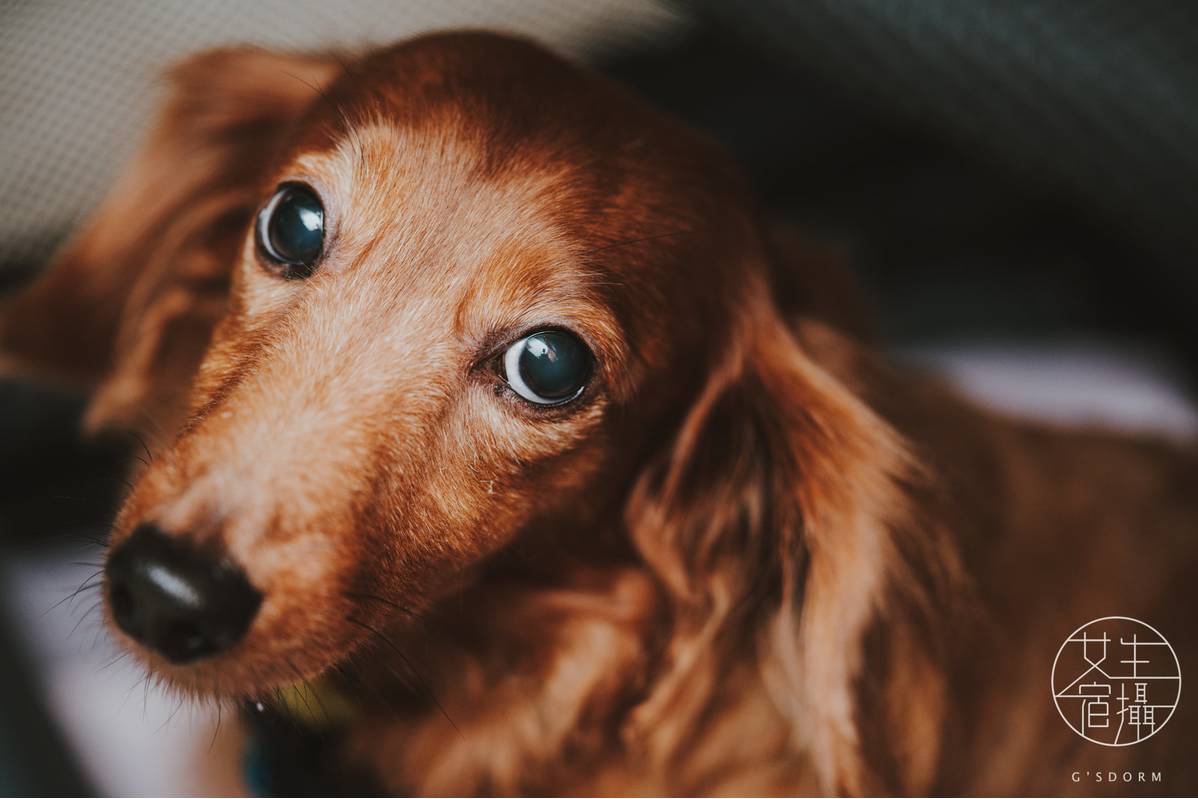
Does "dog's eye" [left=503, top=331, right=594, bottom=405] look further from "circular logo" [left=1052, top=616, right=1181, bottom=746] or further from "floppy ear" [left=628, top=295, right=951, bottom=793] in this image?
"circular logo" [left=1052, top=616, right=1181, bottom=746]

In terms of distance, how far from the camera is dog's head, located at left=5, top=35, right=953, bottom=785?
3.51 feet

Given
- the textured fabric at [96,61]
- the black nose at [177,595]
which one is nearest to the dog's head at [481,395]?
the black nose at [177,595]

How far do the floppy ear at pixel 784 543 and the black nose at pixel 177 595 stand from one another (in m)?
0.62

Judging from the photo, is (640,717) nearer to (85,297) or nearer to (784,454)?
(784,454)

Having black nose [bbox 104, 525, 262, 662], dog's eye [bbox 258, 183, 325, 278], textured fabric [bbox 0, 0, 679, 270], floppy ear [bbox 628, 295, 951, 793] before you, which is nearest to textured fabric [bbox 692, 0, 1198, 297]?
floppy ear [bbox 628, 295, 951, 793]

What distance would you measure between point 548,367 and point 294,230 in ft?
1.21

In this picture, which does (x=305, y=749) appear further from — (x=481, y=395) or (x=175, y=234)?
(x=175, y=234)

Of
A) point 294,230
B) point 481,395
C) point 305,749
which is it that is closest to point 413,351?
point 481,395

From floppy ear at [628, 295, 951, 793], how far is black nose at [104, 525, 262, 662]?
62cm

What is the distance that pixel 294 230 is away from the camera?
123cm

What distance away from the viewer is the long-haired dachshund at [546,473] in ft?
3.67

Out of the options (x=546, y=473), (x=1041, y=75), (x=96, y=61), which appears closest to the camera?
(x=546, y=473)

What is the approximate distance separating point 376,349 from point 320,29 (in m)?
1.14

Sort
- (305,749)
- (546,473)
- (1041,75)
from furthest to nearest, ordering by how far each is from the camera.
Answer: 1. (305,749)
2. (1041,75)
3. (546,473)
